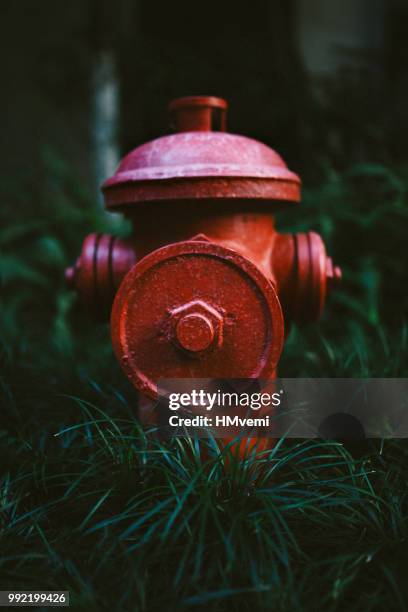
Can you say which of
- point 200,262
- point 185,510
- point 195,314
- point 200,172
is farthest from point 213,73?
point 185,510

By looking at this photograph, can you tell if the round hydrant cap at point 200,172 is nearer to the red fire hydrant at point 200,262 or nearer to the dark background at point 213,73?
the red fire hydrant at point 200,262

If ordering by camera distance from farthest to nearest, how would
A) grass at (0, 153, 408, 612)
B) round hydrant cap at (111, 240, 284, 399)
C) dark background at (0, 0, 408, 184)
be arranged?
dark background at (0, 0, 408, 184) → round hydrant cap at (111, 240, 284, 399) → grass at (0, 153, 408, 612)

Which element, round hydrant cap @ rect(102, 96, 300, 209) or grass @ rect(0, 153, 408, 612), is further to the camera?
round hydrant cap @ rect(102, 96, 300, 209)

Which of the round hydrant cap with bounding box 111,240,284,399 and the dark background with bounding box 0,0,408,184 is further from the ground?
the dark background with bounding box 0,0,408,184

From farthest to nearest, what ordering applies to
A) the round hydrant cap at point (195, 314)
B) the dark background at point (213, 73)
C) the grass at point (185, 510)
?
1. the dark background at point (213, 73)
2. the round hydrant cap at point (195, 314)
3. the grass at point (185, 510)

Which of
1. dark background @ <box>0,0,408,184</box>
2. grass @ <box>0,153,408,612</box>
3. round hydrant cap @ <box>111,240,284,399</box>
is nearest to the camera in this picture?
grass @ <box>0,153,408,612</box>

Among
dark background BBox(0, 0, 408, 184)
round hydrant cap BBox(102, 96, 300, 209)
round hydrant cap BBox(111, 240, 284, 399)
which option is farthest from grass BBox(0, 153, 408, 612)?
dark background BBox(0, 0, 408, 184)

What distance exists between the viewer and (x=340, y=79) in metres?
4.50

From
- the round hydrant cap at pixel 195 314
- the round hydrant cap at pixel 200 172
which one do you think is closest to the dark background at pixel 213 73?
the round hydrant cap at pixel 200 172

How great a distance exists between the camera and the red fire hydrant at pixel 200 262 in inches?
60.3

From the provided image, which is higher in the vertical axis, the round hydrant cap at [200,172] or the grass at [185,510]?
the round hydrant cap at [200,172]

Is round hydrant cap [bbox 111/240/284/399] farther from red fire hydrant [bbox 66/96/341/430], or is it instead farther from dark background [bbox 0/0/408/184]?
dark background [bbox 0/0/408/184]

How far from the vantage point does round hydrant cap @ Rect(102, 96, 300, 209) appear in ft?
5.25

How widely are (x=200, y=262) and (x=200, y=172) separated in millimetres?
253
